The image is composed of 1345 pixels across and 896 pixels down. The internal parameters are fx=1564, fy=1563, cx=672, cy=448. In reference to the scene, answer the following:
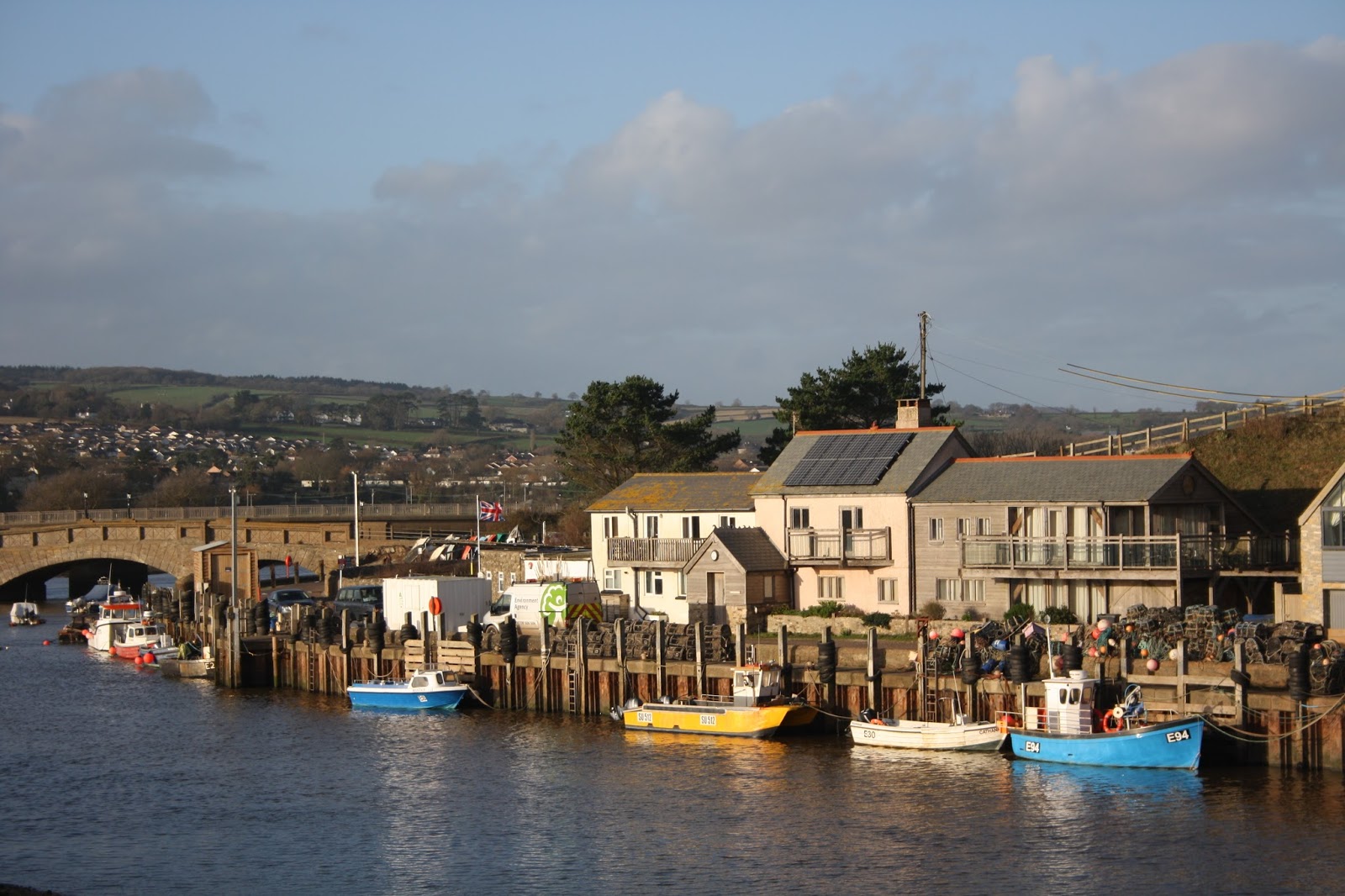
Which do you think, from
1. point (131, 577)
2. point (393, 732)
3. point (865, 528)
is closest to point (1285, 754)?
point (865, 528)

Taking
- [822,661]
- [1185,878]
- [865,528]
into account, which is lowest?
[1185,878]

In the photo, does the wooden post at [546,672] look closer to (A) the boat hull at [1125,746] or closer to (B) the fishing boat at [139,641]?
→ (A) the boat hull at [1125,746]

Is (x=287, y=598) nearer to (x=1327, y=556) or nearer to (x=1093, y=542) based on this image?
(x=1093, y=542)

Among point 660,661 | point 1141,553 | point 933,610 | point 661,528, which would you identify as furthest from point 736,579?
point 1141,553

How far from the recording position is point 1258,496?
68.2 m

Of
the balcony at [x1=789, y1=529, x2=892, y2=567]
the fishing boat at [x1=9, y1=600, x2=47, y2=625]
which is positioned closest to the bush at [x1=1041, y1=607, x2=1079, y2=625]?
the balcony at [x1=789, y1=529, x2=892, y2=567]

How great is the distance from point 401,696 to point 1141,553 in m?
28.8

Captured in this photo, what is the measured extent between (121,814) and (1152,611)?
111 feet

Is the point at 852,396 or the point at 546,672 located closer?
the point at 546,672

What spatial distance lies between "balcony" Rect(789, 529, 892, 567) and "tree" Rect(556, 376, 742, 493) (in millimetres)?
32813

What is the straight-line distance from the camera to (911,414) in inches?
2830

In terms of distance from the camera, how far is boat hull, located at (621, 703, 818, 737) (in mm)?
52000

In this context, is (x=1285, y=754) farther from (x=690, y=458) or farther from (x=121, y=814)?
(x=690, y=458)

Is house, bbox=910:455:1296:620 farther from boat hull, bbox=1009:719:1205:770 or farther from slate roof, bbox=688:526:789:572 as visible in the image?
boat hull, bbox=1009:719:1205:770
